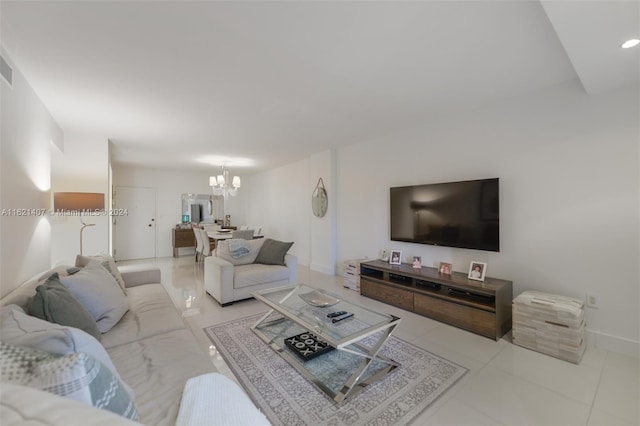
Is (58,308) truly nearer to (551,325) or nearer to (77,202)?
(77,202)

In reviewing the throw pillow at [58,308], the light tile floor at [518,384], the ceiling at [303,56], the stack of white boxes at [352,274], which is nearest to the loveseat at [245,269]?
the light tile floor at [518,384]

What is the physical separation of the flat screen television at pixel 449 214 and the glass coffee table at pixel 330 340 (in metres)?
1.55

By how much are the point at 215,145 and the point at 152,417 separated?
4309 millimetres

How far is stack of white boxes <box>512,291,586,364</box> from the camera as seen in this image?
2.19m

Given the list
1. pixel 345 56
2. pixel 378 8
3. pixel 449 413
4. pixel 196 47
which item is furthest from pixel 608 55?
pixel 196 47

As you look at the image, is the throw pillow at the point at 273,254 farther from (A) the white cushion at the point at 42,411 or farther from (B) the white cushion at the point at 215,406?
(A) the white cushion at the point at 42,411

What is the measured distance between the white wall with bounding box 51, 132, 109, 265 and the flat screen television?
431 cm

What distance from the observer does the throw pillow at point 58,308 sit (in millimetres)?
1368

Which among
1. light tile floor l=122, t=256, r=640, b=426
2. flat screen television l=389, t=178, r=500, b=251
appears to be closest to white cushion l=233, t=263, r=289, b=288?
light tile floor l=122, t=256, r=640, b=426

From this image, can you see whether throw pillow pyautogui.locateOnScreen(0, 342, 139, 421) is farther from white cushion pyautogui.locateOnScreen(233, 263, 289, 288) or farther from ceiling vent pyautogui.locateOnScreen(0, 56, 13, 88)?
white cushion pyautogui.locateOnScreen(233, 263, 289, 288)

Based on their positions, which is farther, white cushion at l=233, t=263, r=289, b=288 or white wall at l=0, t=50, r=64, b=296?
white cushion at l=233, t=263, r=289, b=288

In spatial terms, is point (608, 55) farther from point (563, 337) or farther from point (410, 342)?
point (410, 342)

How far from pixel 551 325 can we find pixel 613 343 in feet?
1.98

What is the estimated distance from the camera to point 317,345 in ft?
7.73
